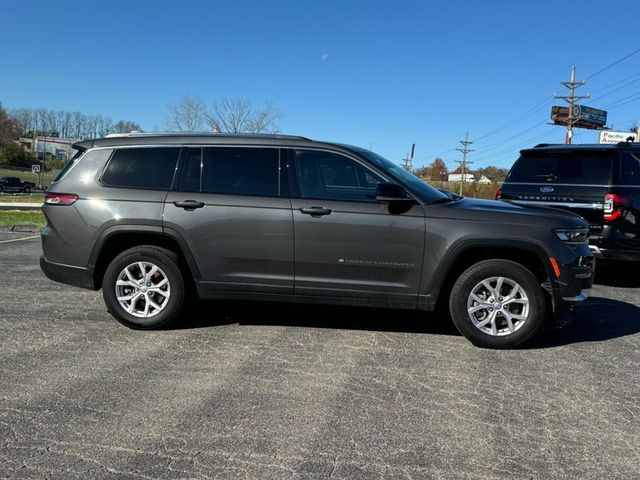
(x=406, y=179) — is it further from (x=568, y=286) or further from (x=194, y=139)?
(x=194, y=139)

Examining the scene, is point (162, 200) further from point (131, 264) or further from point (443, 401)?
point (443, 401)

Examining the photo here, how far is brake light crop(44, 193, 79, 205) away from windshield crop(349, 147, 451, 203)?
2.74 metres

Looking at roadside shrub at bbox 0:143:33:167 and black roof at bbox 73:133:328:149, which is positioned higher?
roadside shrub at bbox 0:143:33:167

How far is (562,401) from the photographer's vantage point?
3750 millimetres

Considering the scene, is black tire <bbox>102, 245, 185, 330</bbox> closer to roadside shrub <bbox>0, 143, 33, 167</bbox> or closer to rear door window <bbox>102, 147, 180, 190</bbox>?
rear door window <bbox>102, 147, 180, 190</bbox>

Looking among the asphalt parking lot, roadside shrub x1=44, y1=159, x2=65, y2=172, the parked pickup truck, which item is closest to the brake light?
the asphalt parking lot

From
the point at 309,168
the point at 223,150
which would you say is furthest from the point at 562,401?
the point at 223,150

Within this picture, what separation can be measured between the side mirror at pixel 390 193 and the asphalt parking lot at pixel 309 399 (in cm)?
130

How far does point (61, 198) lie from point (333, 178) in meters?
2.65

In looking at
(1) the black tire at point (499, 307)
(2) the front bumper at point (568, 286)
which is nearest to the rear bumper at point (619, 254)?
(2) the front bumper at point (568, 286)

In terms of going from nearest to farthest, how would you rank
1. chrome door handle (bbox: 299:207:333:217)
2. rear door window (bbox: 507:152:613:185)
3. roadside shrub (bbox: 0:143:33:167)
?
chrome door handle (bbox: 299:207:333:217) → rear door window (bbox: 507:152:613:185) → roadside shrub (bbox: 0:143:33:167)

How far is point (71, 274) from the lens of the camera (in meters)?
5.30

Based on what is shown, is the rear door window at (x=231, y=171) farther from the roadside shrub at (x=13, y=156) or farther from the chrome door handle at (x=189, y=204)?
the roadside shrub at (x=13, y=156)

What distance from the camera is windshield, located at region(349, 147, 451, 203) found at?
5035 millimetres
